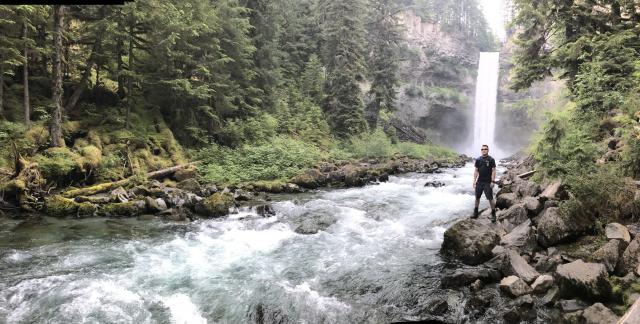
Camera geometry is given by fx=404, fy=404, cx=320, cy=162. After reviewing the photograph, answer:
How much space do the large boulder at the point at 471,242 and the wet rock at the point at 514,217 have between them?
84 cm

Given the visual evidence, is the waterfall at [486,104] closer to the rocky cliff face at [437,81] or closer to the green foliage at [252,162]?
the rocky cliff face at [437,81]

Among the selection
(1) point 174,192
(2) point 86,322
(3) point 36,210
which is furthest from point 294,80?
(2) point 86,322

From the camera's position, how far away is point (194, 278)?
807 centimetres

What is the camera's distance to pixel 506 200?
12.3 meters

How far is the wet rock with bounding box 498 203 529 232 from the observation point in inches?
396

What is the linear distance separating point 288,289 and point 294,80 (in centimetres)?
2838

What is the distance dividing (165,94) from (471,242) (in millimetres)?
16983

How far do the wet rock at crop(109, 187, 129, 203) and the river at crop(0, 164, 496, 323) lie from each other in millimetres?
1273

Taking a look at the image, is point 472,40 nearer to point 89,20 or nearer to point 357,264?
point 89,20

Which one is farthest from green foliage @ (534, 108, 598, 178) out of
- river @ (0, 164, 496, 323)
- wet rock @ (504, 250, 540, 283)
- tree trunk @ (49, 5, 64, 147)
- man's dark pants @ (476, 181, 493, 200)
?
tree trunk @ (49, 5, 64, 147)

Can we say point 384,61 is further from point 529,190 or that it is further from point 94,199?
point 94,199

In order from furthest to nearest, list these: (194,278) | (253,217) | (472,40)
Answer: (472,40) < (253,217) < (194,278)

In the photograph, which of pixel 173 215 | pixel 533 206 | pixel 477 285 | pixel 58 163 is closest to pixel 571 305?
pixel 477 285

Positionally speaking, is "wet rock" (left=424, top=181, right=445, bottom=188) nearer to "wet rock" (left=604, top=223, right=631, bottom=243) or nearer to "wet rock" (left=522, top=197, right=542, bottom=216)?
"wet rock" (left=522, top=197, right=542, bottom=216)
